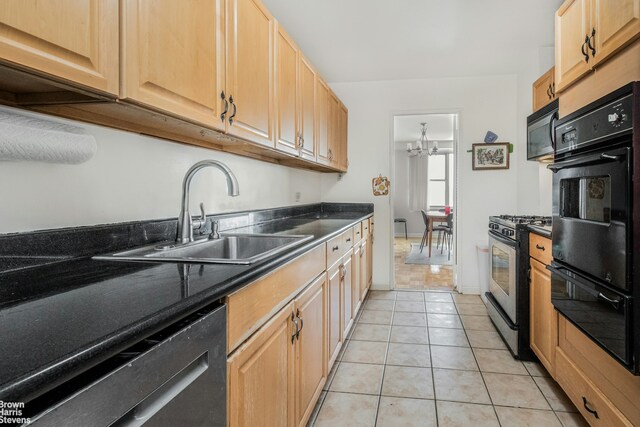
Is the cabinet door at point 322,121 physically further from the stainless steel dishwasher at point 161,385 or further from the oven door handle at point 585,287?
the stainless steel dishwasher at point 161,385

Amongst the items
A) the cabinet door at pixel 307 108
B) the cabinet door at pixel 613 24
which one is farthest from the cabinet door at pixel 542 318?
the cabinet door at pixel 307 108

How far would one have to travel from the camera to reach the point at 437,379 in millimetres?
2166

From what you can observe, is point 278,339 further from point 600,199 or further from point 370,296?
point 370,296

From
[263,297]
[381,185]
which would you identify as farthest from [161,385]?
[381,185]

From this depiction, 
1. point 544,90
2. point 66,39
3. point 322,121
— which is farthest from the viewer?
point 322,121

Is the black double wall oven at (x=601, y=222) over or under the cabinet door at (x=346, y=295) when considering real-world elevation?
over

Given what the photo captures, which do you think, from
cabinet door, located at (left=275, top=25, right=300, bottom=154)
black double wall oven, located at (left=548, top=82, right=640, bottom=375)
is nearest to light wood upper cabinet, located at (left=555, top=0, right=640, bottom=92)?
black double wall oven, located at (left=548, top=82, right=640, bottom=375)

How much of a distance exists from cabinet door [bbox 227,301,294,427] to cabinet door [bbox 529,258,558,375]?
1.51 meters

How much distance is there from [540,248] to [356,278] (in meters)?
1.33

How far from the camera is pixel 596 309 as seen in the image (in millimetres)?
1486

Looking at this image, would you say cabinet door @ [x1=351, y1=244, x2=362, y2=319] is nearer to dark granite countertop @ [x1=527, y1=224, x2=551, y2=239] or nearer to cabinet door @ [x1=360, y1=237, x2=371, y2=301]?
cabinet door @ [x1=360, y1=237, x2=371, y2=301]

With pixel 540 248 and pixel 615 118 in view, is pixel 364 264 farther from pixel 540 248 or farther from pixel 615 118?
pixel 615 118

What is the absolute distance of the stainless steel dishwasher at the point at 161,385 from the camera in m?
0.50

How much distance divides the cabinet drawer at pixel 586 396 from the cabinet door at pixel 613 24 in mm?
1358
